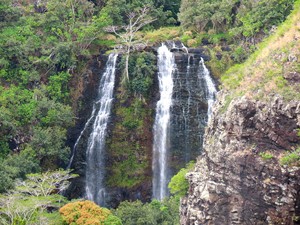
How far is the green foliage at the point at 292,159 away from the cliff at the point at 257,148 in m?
0.03

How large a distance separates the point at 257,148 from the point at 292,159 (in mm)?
1387

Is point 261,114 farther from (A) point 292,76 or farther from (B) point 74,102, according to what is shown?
(B) point 74,102

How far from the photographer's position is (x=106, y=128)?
31.5 metres

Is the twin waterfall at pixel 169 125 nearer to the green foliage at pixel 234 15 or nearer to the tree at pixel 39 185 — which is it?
the green foliage at pixel 234 15

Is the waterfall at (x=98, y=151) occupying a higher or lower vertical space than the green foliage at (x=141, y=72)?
lower

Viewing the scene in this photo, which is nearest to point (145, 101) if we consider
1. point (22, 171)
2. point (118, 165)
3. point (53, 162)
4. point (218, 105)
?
point (118, 165)

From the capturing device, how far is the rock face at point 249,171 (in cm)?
1429

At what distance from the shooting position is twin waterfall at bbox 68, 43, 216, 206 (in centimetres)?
3048

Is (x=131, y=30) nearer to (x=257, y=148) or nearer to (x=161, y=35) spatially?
(x=161, y=35)

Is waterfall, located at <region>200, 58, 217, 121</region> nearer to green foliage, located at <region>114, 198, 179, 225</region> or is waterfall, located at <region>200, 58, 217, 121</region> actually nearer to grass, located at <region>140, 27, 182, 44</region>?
grass, located at <region>140, 27, 182, 44</region>

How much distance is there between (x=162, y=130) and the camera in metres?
30.9

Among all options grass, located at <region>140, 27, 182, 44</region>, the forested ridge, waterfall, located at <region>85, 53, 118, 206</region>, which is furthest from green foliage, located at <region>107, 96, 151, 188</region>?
grass, located at <region>140, 27, 182, 44</region>

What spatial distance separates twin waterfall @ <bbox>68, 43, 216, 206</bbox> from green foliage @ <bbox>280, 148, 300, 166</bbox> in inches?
640

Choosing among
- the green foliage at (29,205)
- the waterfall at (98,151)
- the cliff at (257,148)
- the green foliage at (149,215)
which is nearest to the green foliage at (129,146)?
the waterfall at (98,151)
